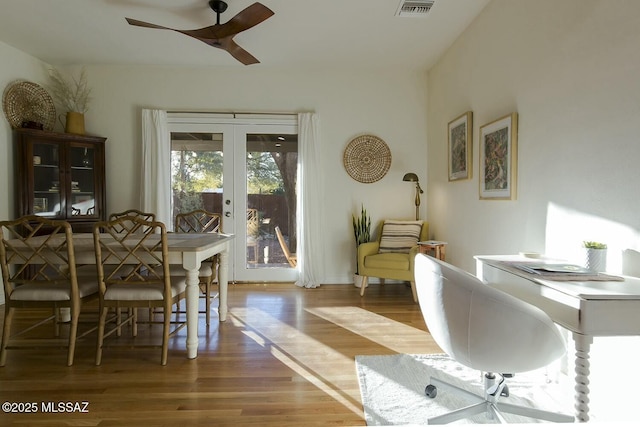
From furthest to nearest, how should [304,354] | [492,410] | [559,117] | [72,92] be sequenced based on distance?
[72,92]
[304,354]
[559,117]
[492,410]

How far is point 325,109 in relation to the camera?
445cm

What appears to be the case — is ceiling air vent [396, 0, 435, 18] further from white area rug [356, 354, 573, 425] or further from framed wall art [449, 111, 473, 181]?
white area rug [356, 354, 573, 425]

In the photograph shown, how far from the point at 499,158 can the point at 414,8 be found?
145 cm

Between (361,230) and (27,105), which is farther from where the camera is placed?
(361,230)

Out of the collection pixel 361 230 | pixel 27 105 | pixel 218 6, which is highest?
pixel 218 6

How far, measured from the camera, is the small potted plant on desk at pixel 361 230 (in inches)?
168

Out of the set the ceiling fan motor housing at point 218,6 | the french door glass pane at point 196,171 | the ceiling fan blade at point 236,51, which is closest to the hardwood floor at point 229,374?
the french door glass pane at point 196,171

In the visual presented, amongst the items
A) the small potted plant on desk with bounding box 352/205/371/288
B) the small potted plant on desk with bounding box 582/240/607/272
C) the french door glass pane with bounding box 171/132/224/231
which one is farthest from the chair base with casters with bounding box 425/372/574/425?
the french door glass pane with bounding box 171/132/224/231

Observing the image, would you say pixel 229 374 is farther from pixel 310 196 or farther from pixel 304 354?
pixel 310 196

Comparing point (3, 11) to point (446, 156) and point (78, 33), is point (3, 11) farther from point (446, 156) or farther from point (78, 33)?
point (446, 156)

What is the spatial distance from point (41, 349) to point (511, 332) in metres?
2.95

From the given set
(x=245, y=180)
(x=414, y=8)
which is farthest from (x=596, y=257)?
(x=245, y=180)

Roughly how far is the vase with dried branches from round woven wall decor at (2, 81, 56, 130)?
133mm

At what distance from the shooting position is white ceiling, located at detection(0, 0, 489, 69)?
297 cm
